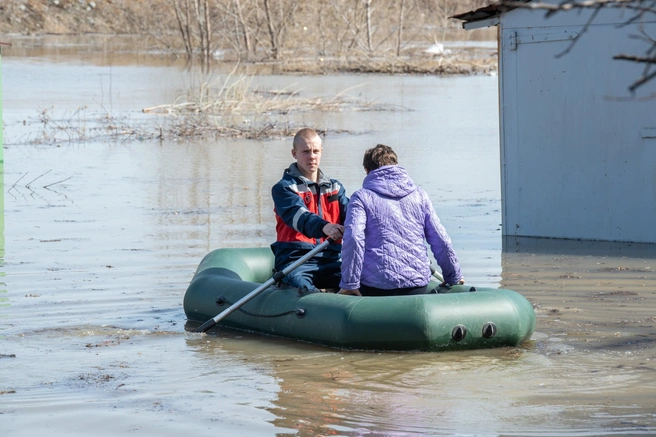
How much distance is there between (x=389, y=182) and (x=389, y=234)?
1.02 feet

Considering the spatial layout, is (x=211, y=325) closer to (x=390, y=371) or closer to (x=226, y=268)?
(x=226, y=268)

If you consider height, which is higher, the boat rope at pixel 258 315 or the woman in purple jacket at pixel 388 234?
the woman in purple jacket at pixel 388 234

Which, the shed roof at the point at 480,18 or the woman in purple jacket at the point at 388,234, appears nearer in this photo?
the woman in purple jacket at the point at 388,234

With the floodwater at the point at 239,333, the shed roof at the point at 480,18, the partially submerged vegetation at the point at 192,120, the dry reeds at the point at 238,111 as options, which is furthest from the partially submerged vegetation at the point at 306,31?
the shed roof at the point at 480,18

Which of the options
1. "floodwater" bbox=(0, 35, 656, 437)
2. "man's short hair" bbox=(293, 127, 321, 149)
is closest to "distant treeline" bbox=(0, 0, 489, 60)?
"floodwater" bbox=(0, 35, 656, 437)

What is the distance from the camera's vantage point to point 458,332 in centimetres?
650

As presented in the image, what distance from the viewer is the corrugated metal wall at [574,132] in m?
9.99

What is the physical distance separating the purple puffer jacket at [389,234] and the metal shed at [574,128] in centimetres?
354

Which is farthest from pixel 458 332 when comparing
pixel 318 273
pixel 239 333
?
pixel 239 333

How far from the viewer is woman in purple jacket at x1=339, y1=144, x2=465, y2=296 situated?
669 centimetres

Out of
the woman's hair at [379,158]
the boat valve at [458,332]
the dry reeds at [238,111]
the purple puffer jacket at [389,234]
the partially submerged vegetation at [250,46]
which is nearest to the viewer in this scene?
the boat valve at [458,332]

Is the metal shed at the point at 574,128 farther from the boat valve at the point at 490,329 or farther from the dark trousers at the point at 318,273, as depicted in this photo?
the boat valve at the point at 490,329

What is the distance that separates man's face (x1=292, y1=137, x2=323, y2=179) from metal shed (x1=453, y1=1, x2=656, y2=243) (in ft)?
→ 10.7

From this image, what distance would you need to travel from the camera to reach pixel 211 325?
7207 mm
